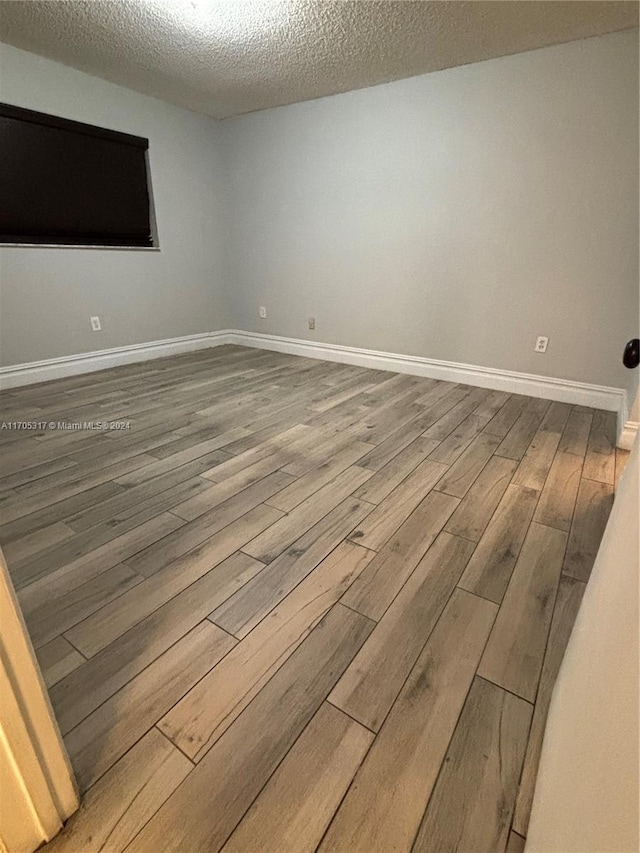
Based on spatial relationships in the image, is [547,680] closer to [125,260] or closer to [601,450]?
[601,450]

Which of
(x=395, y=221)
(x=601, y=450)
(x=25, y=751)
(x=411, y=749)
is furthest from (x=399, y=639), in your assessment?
(x=395, y=221)

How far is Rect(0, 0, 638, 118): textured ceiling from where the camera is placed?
6.79ft

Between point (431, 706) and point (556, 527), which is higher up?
point (556, 527)

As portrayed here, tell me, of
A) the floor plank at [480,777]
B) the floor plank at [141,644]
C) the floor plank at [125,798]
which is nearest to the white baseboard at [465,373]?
the floor plank at [480,777]

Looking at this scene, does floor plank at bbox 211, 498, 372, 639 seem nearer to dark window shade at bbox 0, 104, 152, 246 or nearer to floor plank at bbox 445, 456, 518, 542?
floor plank at bbox 445, 456, 518, 542

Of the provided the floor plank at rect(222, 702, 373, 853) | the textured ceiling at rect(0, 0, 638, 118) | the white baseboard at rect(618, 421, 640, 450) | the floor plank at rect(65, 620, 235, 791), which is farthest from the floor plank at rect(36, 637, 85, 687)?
the textured ceiling at rect(0, 0, 638, 118)

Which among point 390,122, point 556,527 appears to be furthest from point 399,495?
point 390,122

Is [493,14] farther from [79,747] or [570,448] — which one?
[79,747]

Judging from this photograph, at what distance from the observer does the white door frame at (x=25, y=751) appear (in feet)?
1.79

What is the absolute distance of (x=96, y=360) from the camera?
343cm

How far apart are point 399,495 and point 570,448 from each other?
1119mm

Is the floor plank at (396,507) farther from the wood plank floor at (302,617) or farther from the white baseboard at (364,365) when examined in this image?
the white baseboard at (364,365)

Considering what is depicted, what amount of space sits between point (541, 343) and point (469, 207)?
1087 mm

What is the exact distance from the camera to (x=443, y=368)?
328 centimetres
